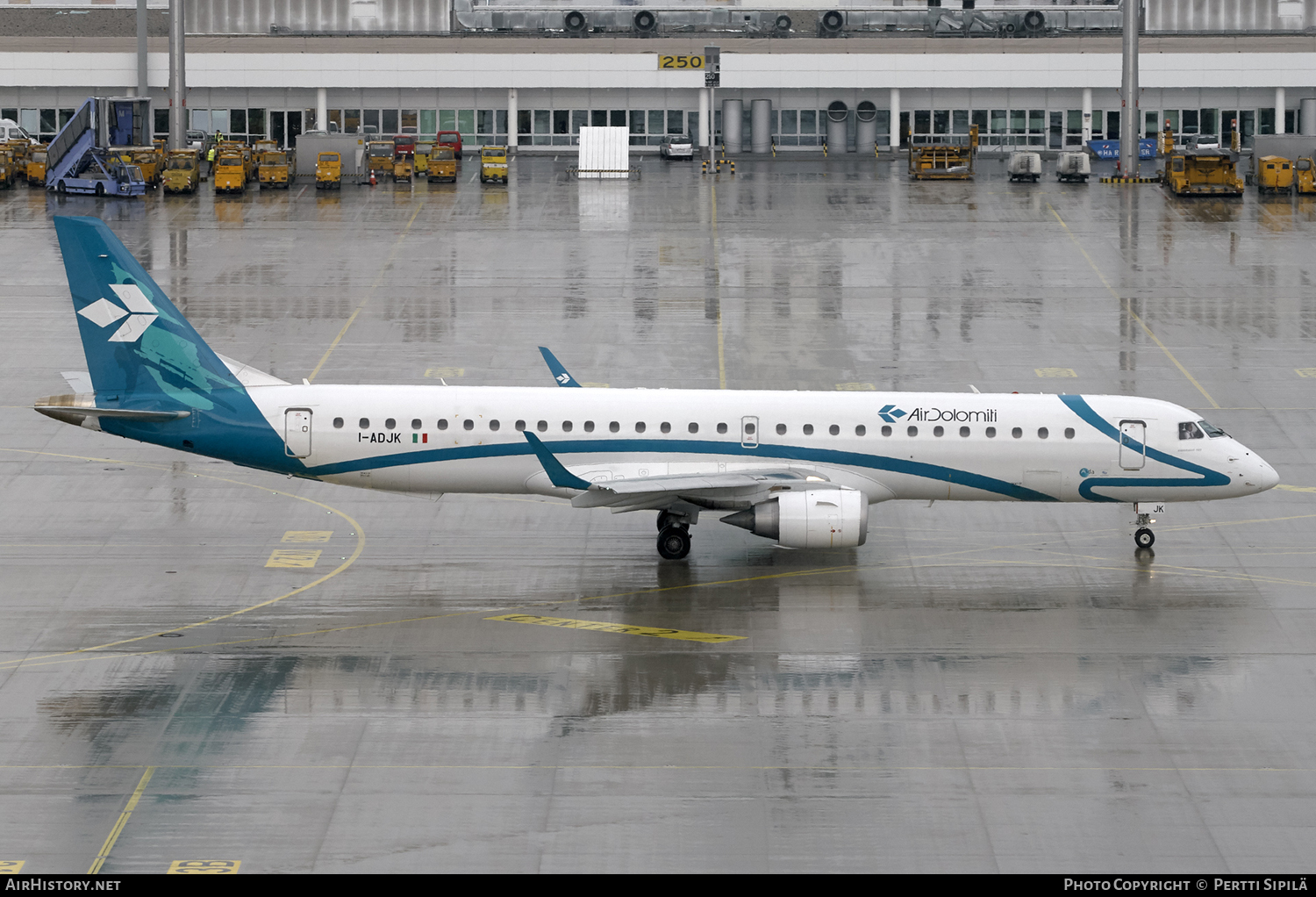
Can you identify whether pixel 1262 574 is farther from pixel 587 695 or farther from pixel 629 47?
pixel 629 47

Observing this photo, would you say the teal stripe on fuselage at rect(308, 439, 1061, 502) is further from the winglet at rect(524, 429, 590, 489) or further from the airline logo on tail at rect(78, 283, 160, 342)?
the airline logo on tail at rect(78, 283, 160, 342)

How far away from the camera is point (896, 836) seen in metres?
26.9

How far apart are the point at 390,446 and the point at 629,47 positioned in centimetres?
8211

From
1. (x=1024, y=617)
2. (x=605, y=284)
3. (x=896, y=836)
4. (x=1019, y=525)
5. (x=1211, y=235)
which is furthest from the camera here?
(x=1211, y=235)

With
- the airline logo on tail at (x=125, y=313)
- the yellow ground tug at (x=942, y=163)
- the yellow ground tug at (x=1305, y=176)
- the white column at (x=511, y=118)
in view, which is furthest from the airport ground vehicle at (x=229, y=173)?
the yellow ground tug at (x=1305, y=176)

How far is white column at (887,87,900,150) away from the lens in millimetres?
117562

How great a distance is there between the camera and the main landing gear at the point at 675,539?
4084cm

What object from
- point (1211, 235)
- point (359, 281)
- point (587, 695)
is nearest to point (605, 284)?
point (359, 281)

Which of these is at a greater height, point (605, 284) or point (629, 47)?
point (629, 47)

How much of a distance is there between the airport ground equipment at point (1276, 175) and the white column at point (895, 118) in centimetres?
2834

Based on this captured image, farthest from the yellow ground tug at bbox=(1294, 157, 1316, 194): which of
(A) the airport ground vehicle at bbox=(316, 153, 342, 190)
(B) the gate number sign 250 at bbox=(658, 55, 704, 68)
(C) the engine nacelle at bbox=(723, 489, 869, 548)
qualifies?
(C) the engine nacelle at bbox=(723, 489, 869, 548)

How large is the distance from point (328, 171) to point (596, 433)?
202 feet

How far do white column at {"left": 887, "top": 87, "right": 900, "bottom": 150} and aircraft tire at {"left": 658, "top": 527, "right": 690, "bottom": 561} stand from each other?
82130 mm

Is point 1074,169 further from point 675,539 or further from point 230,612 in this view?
point 230,612
